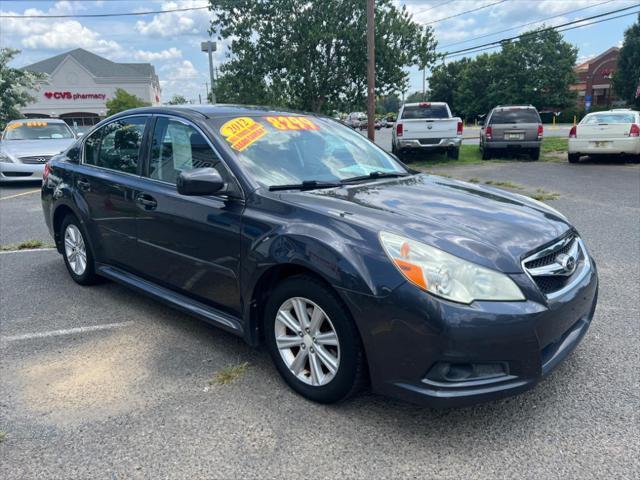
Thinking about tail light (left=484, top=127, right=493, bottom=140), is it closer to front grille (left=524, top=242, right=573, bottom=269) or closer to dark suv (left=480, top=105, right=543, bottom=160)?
dark suv (left=480, top=105, right=543, bottom=160)

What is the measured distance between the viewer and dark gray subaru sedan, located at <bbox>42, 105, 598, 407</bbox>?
244 cm

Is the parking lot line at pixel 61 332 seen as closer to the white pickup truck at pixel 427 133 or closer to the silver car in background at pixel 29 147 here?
the silver car in background at pixel 29 147

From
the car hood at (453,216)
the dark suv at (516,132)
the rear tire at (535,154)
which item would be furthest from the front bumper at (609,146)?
the car hood at (453,216)

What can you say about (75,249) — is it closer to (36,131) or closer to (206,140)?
(206,140)

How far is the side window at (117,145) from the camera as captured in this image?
4.14 meters

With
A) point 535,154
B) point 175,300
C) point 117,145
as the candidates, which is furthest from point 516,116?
point 175,300

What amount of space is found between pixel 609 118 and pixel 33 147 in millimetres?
14178

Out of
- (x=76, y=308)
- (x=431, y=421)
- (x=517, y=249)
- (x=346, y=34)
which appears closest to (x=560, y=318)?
(x=517, y=249)

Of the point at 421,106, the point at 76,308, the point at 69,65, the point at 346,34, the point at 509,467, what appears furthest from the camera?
the point at 69,65

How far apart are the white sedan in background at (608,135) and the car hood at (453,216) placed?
11891 millimetres

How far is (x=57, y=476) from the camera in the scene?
2410mm

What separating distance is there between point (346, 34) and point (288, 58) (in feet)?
6.82

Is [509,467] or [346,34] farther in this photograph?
[346,34]

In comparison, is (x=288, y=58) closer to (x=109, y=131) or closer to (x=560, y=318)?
(x=109, y=131)
